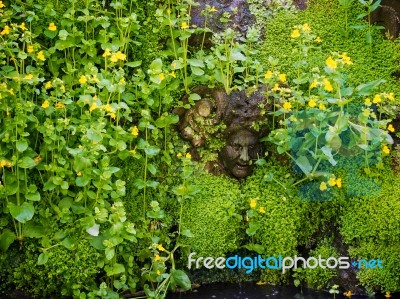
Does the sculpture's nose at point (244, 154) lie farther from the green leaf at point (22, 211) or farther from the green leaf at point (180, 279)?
the green leaf at point (22, 211)

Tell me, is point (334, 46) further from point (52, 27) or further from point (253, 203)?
point (52, 27)

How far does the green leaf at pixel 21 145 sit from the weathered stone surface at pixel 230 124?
1083 millimetres

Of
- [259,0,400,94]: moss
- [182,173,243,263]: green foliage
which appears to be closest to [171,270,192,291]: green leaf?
[182,173,243,263]: green foliage

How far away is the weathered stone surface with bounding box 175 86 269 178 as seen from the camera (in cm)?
446

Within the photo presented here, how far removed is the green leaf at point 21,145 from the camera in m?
3.97

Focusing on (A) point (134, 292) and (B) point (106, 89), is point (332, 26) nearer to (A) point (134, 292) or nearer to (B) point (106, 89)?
(B) point (106, 89)

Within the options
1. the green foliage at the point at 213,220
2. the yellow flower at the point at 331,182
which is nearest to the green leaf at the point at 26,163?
the green foliage at the point at 213,220

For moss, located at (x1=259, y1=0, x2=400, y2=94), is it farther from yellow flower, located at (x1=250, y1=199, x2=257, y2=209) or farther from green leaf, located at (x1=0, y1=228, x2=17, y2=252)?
green leaf, located at (x1=0, y1=228, x2=17, y2=252)

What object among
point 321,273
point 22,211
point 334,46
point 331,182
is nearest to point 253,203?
point 331,182

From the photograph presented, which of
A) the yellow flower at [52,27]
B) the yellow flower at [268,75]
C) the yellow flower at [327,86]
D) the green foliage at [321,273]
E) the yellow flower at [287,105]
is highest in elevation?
the yellow flower at [52,27]

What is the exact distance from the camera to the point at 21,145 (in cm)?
398

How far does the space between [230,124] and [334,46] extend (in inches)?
39.2

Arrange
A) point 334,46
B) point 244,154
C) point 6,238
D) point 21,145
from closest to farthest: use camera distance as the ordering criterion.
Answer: point 21,145, point 6,238, point 244,154, point 334,46

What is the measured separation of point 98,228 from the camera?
157 inches
